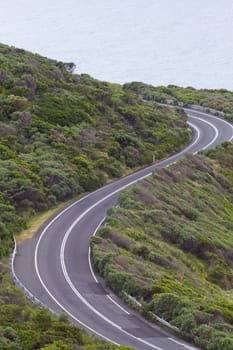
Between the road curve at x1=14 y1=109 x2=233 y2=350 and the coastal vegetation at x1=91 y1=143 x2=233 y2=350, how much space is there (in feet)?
2.38

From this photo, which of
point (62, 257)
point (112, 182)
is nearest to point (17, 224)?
point (62, 257)

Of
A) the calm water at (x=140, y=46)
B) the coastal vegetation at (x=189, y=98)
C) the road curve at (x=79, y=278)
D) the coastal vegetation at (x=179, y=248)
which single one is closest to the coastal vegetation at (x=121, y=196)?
the coastal vegetation at (x=179, y=248)

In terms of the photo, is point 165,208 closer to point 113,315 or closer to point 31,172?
point 31,172

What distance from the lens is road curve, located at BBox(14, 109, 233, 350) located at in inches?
925

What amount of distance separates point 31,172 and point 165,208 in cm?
842

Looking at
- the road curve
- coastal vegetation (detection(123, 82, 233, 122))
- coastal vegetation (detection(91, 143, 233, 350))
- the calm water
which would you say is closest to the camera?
the road curve

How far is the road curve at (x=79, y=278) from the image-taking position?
23.5m

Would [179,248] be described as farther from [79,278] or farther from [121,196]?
[79,278]

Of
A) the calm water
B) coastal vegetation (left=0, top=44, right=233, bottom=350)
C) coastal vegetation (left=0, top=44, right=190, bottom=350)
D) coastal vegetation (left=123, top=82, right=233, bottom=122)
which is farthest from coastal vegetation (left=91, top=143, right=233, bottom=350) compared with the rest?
the calm water

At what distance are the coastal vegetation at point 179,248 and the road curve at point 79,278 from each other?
0.73 m

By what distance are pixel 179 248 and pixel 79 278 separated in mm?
8822

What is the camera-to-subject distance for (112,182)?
159 ft

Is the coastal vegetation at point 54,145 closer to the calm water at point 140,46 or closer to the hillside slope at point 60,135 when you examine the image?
the hillside slope at point 60,135

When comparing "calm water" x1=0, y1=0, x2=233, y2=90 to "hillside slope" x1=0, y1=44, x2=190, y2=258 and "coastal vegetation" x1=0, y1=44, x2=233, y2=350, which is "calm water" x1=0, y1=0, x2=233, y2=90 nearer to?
"coastal vegetation" x1=0, y1=44, x2=233, y2=350
